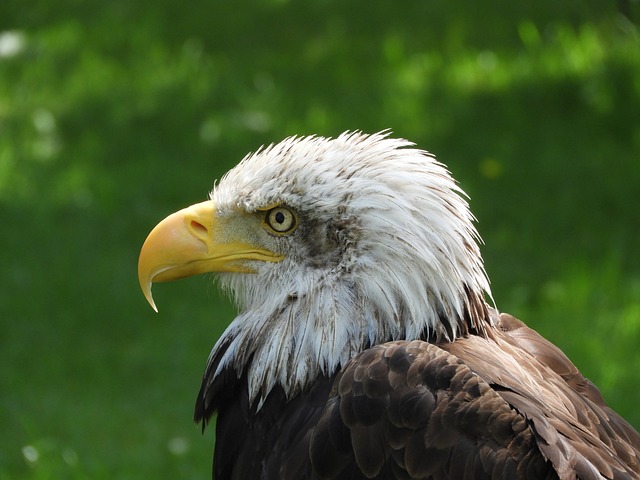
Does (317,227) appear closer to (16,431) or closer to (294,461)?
(294,461)

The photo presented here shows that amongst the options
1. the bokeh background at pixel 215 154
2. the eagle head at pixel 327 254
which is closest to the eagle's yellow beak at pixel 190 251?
the eagle head at pixel 327 254

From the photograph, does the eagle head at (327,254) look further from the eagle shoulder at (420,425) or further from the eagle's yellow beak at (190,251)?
the eagle shoulder at (420,425)

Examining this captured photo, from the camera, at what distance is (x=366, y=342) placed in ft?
13.1

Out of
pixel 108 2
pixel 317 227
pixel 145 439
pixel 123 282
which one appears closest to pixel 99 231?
pixel 123 282

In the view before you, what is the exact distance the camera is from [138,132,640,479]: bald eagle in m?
3.63

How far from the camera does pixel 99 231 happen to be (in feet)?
29.1

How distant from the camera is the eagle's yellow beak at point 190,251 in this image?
13.8ft

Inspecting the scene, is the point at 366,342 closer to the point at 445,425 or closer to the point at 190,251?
the point at 445,425

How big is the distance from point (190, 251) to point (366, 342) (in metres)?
0.71

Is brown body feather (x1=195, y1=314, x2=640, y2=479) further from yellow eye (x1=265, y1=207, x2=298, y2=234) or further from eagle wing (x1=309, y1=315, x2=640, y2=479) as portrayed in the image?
yellow eye (x1=265, y1=207, x2=298, y2=234)

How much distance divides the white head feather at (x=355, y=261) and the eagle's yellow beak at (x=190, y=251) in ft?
0.49

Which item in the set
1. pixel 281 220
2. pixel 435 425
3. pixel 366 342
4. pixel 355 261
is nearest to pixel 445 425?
pixel 435 425

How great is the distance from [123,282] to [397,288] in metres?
4.65

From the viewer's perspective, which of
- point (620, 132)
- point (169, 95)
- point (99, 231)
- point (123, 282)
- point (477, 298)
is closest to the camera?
point (477, 298)
